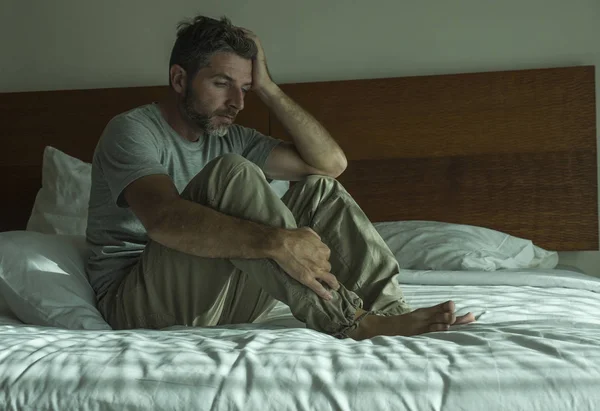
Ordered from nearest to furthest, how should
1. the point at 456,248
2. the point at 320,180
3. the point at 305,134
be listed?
1. the point at 320,180
2. the point at 305,134
3. the point at 456,248

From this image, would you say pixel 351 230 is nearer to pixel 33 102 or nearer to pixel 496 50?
pixel 496 50

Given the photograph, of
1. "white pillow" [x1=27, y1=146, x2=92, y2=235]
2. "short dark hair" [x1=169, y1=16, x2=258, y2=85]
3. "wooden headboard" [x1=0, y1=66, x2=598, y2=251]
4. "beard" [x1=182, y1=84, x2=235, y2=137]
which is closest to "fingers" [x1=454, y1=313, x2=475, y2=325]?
"beard" [x1=182, y1=84, x2=235, y2=137]

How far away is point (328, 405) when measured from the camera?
95cm

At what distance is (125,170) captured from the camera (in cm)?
169

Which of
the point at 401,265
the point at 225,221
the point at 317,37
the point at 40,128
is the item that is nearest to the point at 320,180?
the point at 225,221

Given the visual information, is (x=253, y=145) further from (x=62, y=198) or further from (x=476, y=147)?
(x=476, y=147)

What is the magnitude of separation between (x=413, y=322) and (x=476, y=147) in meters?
1.69

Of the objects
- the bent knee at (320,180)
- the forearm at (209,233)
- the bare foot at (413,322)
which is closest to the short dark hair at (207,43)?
the bent knee at (320,180)

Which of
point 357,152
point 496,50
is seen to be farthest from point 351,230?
point 496,50

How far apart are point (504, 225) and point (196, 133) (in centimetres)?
144

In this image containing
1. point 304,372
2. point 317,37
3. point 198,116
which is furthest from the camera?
point 317,37

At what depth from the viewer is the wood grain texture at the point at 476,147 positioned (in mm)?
2924

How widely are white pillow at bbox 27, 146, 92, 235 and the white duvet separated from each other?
1.62 m

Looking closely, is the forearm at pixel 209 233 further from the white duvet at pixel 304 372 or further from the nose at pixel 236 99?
the nose at pixel 236 99
